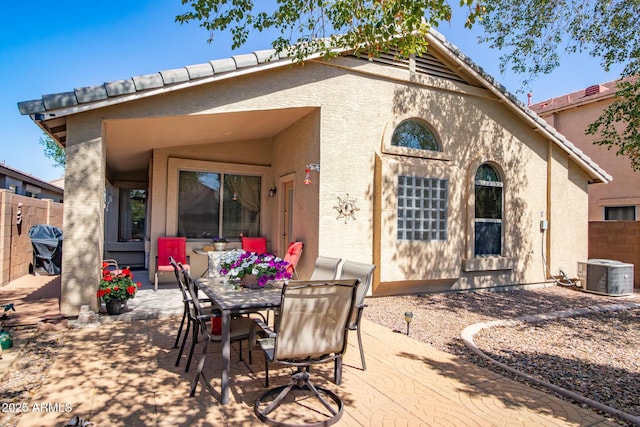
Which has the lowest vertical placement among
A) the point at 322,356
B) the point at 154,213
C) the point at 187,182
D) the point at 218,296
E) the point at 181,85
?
the point at 322,356

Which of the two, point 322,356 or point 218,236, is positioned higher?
point 218,236

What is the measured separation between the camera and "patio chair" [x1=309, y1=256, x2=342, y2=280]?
5144 millimetres

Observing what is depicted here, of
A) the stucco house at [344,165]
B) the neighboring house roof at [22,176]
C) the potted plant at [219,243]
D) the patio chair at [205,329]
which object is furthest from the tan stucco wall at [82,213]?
the neighboring house roof at [22,176]

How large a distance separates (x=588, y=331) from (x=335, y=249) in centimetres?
453

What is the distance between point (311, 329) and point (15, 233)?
10.5 metres

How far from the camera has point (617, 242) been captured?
11602 millimetres

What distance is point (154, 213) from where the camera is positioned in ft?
30.1

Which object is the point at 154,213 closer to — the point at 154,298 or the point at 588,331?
the point at 154,298

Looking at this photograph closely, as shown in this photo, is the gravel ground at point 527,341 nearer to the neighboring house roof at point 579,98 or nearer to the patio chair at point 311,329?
the patio chair at point 311,329

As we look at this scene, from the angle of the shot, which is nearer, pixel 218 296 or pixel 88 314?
pixel 218 296

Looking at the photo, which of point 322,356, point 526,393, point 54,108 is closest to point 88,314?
point 54,108

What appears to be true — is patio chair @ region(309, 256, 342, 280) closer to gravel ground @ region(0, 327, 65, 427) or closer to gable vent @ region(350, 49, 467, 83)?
gravel ground @ region(0, 327, 65, 427)

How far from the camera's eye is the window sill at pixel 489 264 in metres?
9.23

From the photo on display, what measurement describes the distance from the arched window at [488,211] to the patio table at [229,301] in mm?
6628
